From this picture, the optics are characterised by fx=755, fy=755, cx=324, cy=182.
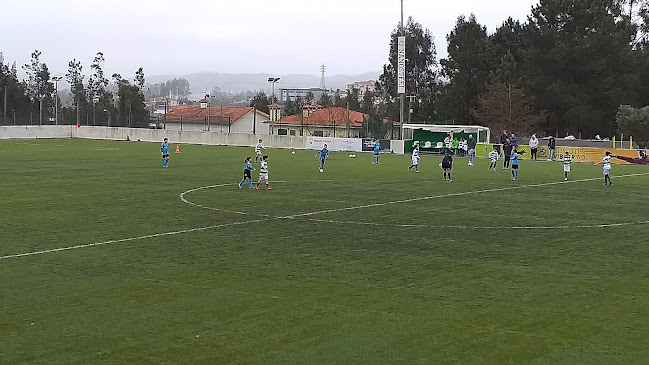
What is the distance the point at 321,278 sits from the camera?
42.7 feet

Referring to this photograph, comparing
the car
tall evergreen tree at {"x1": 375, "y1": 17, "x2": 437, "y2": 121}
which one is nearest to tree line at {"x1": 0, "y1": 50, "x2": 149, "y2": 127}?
the car

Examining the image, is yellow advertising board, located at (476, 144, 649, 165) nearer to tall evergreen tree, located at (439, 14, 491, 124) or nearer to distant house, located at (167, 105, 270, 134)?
tall evergreen tree, located at (439, 14, 491, 124)

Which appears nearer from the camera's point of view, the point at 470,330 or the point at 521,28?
the point at 470,330

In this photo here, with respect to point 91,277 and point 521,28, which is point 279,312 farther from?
point 521,28

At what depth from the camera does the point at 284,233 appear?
1800 centimetres

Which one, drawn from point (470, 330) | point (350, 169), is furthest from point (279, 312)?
point (350, 169)

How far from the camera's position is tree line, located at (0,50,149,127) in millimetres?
84375

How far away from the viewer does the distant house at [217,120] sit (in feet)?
295

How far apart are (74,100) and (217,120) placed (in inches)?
1275

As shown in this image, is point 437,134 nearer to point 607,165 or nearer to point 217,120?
point 607,165

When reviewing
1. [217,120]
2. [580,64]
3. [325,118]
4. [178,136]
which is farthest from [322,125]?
[580,64]

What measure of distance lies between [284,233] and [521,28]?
6855 cm

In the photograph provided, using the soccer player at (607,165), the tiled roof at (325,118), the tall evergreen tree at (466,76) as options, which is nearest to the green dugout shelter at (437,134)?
the tall evergreen tree at (466,76)

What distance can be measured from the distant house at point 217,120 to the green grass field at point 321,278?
195ft
